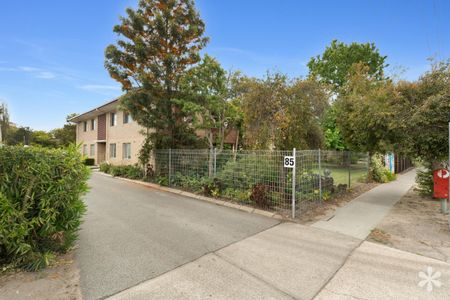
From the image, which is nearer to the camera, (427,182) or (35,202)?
(35,202)

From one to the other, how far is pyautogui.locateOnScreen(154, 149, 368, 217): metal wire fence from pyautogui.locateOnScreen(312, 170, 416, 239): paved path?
0.76 m

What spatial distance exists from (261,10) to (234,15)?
4.06ft

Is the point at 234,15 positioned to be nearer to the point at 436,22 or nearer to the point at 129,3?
the point at 129,3

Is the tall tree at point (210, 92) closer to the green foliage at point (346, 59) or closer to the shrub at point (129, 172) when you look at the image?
the shrub at point (129, 172)

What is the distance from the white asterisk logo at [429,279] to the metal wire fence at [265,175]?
2739 millimetres

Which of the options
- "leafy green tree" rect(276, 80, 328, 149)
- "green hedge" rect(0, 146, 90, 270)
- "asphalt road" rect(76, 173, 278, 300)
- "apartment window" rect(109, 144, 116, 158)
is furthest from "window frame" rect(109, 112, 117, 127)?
"green hedge" rect(0, 146, 90, 270)

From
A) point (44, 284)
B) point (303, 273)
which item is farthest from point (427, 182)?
point (44, 284)

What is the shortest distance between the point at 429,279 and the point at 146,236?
440cm

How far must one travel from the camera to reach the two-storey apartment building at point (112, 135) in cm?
1454

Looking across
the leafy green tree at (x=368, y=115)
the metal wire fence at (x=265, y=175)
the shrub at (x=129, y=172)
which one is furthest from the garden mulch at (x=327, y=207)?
the shrub at (x=129, y=172)

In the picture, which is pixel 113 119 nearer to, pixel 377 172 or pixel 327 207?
pixel 327 207

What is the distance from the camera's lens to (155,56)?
10.2 metres

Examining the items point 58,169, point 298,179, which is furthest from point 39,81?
point 298,179

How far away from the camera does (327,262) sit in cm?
340
